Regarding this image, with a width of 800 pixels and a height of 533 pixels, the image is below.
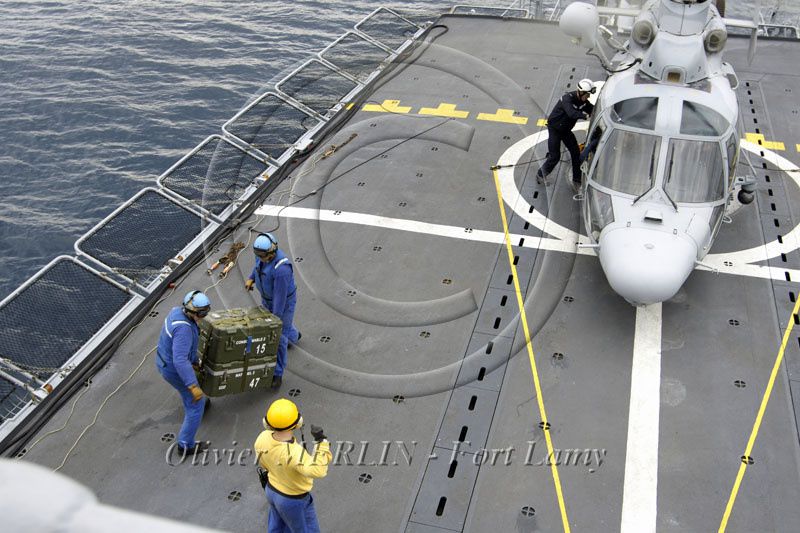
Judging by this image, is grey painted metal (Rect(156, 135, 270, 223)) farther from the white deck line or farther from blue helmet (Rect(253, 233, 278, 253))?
the white deck line

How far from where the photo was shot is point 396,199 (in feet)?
45.0

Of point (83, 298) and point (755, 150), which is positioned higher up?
point (755, 150)

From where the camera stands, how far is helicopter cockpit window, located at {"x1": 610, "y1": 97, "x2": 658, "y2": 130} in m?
11.6

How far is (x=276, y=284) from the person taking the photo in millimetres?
9633

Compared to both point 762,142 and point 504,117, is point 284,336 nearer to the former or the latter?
point 504,117

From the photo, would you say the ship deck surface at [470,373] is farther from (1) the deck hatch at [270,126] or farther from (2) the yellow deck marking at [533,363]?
(1) the deck hatch at [270,126]

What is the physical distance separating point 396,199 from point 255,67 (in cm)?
1480

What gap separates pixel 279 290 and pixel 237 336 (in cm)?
83

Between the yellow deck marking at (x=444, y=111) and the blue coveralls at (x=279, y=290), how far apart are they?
7.57 meters

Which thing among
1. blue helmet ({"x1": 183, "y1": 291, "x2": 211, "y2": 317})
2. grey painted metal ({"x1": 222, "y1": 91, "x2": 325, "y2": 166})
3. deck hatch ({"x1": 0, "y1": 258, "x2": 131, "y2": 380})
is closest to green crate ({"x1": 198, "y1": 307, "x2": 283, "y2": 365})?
blue helmet ({"x1": 183, "y1": 291, "x2": 211, "y2": 317})

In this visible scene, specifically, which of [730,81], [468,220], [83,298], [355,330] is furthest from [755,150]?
[83,298]

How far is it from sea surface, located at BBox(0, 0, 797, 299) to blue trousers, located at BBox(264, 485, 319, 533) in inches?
460

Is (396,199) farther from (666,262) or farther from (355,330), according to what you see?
(666,262)

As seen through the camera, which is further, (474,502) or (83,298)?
(83,298)
